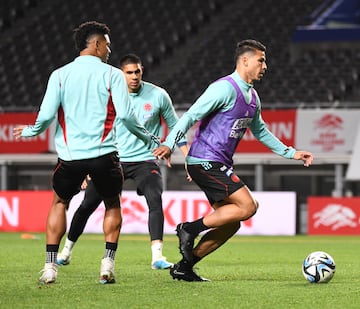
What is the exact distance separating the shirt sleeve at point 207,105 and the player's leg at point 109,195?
56 cm

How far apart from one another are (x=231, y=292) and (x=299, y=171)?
57.1 feet

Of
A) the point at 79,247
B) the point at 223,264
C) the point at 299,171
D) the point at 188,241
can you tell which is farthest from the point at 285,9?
the point at 188,241

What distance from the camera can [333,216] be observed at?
19953 millimetres

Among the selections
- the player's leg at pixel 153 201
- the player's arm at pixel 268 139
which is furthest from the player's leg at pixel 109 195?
the player's leg at pixel 153 201

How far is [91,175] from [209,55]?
20.2 metres

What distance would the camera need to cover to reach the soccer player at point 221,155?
8.55m

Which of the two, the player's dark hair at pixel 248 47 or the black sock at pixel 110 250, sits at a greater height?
the player's dark hair at pixel 248 47

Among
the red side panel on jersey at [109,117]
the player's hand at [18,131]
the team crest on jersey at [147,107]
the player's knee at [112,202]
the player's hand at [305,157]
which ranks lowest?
the player's knee at [112,202]

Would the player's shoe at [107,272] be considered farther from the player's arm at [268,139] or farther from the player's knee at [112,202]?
the player's arm at [268,139]

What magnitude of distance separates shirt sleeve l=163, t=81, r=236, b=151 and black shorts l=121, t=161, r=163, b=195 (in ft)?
6.79

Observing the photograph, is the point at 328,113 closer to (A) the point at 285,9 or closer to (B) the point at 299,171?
(B) the point at 299,171

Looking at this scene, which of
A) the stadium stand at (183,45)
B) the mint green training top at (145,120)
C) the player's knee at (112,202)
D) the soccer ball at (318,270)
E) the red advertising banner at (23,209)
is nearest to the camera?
the player's knee at (112,202)

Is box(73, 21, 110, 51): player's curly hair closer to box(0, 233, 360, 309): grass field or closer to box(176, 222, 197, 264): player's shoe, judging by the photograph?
box(176, 222, 197, 264): player's shoe

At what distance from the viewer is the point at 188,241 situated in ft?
28.7
